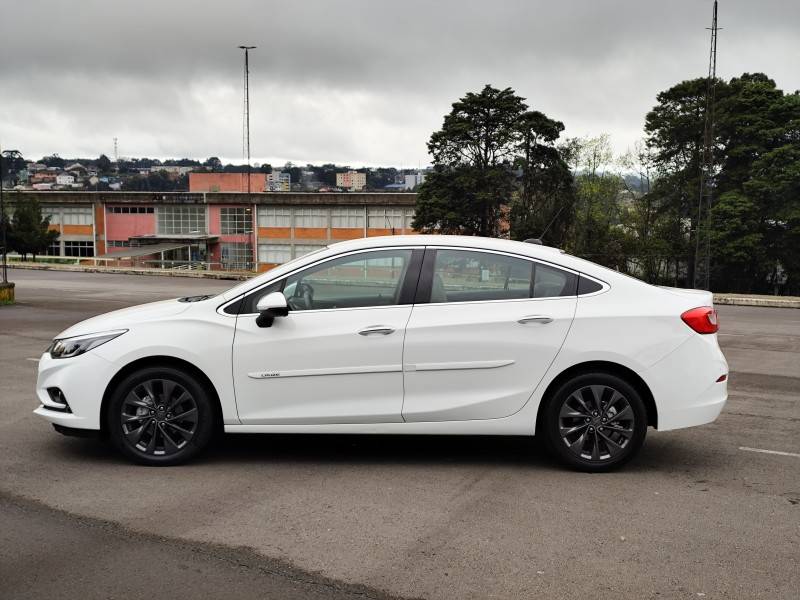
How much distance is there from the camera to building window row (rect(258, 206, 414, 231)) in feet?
251

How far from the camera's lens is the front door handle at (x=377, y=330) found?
19.3ft

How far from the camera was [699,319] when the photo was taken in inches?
237

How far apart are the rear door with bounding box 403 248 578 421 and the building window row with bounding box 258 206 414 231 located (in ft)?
225

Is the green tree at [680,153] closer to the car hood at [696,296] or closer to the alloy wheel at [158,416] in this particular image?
the car hood at [696,296]

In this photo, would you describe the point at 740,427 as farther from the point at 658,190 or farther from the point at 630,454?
the point at 658,190

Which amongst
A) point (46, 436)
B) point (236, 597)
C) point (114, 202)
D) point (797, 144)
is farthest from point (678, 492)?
point (114, 202)

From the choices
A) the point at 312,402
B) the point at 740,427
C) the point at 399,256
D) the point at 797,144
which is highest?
the point at 797,144

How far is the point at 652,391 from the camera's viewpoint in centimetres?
594

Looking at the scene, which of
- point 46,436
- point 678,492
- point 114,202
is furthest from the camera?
point 114,202

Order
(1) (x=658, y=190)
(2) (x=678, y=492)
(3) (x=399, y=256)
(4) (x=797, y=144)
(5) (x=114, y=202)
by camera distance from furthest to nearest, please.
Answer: (5) (x=114, y=202) → (1) (x=658, y=190) → (4) (x=797, y=144) → (3) (x=399, y=256) → (2) (x=678, y=492)

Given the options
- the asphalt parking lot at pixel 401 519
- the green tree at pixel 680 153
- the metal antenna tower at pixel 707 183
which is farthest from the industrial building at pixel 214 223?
the asphalt parking lot at pixel 401 519

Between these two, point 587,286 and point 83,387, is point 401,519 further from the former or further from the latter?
point 83,387

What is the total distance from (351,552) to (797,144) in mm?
42357

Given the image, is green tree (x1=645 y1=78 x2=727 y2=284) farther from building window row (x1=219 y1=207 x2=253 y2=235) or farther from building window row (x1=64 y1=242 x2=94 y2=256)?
building window row (x1=64 y1=242 x2=94 y2=256)
